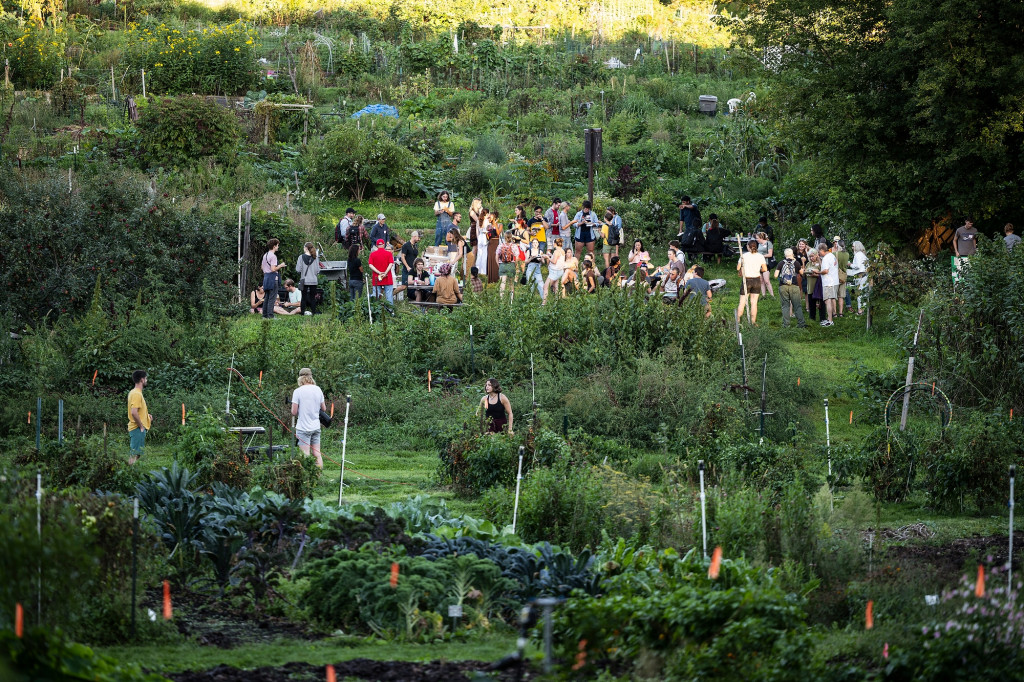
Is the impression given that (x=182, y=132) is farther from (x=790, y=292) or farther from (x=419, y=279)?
(x=790, y=292)

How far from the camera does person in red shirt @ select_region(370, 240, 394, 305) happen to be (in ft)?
73.3

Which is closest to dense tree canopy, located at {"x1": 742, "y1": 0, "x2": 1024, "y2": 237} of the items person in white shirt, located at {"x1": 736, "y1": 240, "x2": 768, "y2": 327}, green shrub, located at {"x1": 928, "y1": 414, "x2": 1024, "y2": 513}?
person in white shirt, located at {"x1": 736, "y1": 240, "x2": 768, "y2": 327}

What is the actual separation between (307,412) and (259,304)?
8.74 metres

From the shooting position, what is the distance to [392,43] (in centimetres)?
4131

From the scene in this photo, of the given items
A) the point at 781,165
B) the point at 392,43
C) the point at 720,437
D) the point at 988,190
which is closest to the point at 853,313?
the point at 988,190

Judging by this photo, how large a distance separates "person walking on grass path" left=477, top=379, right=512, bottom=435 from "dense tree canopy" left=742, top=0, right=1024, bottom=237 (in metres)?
10.1

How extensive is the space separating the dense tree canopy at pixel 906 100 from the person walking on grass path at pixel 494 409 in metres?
10.1

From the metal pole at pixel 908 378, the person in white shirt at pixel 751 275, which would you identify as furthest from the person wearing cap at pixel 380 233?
the metal pole at pixel 908 378

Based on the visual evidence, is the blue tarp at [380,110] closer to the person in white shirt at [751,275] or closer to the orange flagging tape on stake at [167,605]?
the person in white shirt at [751,275]

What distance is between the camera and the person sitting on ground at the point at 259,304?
2344 centimetres

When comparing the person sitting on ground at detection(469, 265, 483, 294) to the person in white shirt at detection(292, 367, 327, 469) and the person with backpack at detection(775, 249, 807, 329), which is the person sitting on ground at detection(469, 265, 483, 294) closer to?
the person with backpack at detection(775, 249, 807, 329)

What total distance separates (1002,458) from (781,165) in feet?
58.9

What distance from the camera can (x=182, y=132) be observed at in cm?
2977

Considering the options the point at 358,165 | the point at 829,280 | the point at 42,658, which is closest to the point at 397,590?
the point at 42,658
